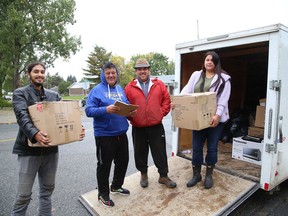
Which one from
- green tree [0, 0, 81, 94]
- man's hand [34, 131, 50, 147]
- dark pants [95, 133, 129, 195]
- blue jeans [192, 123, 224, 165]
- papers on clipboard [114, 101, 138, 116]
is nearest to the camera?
man's hand [34, 131, 50, 147]

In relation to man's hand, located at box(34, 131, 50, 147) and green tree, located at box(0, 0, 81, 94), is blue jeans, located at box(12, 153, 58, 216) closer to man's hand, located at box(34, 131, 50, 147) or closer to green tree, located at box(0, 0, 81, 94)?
man's hand, located at box(34, 131, 50, 147)

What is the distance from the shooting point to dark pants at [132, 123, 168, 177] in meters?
3.16

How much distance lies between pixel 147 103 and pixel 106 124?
621 mm

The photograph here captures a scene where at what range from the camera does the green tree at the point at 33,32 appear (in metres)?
16.1

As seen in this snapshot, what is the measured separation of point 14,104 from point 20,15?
656 inches

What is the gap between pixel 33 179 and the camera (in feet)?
7.69

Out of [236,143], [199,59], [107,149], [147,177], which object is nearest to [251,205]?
[236,143]

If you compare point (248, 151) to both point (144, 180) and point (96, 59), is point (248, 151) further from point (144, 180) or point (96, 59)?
point (96, 59)

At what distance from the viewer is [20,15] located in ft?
51.6

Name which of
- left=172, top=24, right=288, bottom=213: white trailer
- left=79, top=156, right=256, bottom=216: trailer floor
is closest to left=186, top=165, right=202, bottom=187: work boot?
left=79, top=156, right=256, bottom=216: trailer floor

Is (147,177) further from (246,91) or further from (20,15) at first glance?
(20,15)

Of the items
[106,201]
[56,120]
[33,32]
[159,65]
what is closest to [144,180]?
[106,201]

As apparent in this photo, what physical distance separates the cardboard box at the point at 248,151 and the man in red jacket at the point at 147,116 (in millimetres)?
1608

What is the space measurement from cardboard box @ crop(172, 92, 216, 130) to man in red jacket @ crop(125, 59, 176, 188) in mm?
274
